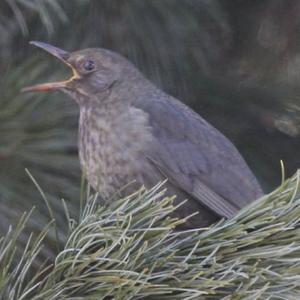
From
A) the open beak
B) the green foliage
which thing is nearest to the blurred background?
the open beak

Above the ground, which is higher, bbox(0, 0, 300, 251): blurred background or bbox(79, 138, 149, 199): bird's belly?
bbox(0, 0, 300, 251): blurred background

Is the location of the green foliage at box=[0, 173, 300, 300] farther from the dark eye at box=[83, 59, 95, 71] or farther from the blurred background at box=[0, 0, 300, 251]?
the dark eye at box=[83, 59, 95, 71]

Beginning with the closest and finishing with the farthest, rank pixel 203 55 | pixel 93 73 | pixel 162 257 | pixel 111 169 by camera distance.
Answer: pixel 162 257
pixel 111 169
pixel 203 55
pixel 93 73

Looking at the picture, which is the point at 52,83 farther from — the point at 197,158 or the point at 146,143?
the point at 197,158

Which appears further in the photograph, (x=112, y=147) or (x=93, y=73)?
(x=93, y=73)

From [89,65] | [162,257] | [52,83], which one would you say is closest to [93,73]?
[89,65]

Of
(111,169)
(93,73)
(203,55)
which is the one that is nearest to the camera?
(111,169)

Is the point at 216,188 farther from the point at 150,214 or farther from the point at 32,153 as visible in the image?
the point at 150,214

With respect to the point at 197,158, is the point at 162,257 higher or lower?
higher

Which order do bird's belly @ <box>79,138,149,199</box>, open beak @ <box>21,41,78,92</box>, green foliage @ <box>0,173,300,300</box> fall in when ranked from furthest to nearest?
bird's belly @ <box>79,138,149,199</box> < open beak @ <box>21,41,78,92</box> < green foliage @ <box>0,173,300,300</box>
